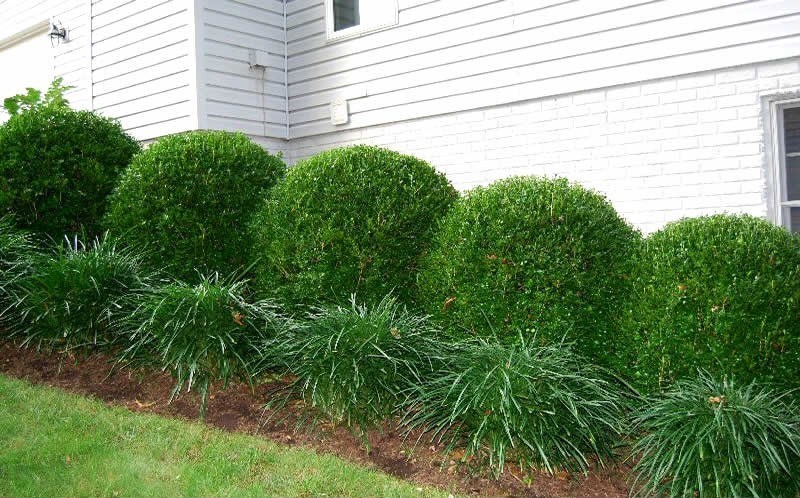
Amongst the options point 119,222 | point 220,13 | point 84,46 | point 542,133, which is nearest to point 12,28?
point 84,46

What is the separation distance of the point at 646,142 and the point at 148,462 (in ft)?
15.0

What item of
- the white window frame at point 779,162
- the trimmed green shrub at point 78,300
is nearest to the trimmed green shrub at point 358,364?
the trimmed green shrub at point 78,300

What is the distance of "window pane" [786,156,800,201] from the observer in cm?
549

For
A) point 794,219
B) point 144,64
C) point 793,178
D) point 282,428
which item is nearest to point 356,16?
point 144,64

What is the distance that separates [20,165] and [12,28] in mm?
5866

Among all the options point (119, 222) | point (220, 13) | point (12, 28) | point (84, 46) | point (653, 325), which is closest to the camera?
point (653, 325)

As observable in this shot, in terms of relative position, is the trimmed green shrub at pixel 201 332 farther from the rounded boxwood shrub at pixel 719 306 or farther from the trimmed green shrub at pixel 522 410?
the rounded boxwood shrub at pixel 719 306

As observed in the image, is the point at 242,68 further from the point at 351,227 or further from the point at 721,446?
the point at 721,446

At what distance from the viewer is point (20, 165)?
629cm

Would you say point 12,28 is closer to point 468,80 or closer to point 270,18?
point 270,18

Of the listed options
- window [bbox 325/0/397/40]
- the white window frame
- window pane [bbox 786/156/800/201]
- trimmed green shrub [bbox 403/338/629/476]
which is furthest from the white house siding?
window pane [bbox 786/156/800/201]

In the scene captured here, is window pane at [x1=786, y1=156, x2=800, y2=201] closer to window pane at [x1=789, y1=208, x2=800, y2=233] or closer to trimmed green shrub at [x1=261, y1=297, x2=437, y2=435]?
window pane at [x1=789, y1=208, x2=800, y2=233]

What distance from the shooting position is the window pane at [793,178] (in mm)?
5488

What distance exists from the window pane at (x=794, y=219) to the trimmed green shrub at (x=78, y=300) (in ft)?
15.9
